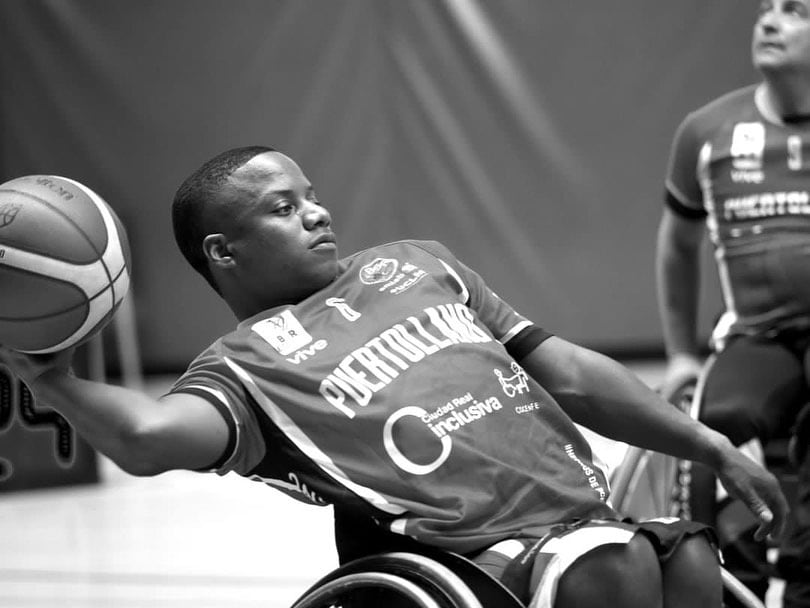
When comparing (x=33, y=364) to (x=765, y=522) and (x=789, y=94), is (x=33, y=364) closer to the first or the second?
(x=765, y=522)

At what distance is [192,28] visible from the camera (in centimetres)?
721

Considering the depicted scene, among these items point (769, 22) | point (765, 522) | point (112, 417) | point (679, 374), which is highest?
point (112, 417)

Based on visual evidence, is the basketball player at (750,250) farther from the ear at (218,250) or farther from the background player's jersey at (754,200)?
the ear at (218,250)

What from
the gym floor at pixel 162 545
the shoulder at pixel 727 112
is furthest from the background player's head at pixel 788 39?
the gym floor at pixel 162 545

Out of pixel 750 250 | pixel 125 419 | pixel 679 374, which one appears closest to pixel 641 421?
pixel 125 419

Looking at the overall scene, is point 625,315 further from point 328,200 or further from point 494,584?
point 494,584

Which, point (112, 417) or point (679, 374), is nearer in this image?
point (112, 417)

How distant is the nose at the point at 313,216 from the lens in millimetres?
1966

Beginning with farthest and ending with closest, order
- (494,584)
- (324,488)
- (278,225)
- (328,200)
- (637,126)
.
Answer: (328,200)
(637,126)
(278,225)
(324,488)
(494,584)

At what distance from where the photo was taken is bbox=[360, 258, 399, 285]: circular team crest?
202 centimetres

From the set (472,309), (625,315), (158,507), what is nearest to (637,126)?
(625,315)

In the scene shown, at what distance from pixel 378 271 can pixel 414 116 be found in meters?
4.81

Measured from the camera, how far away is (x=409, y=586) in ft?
5.35

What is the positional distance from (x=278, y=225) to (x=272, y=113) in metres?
5.24
